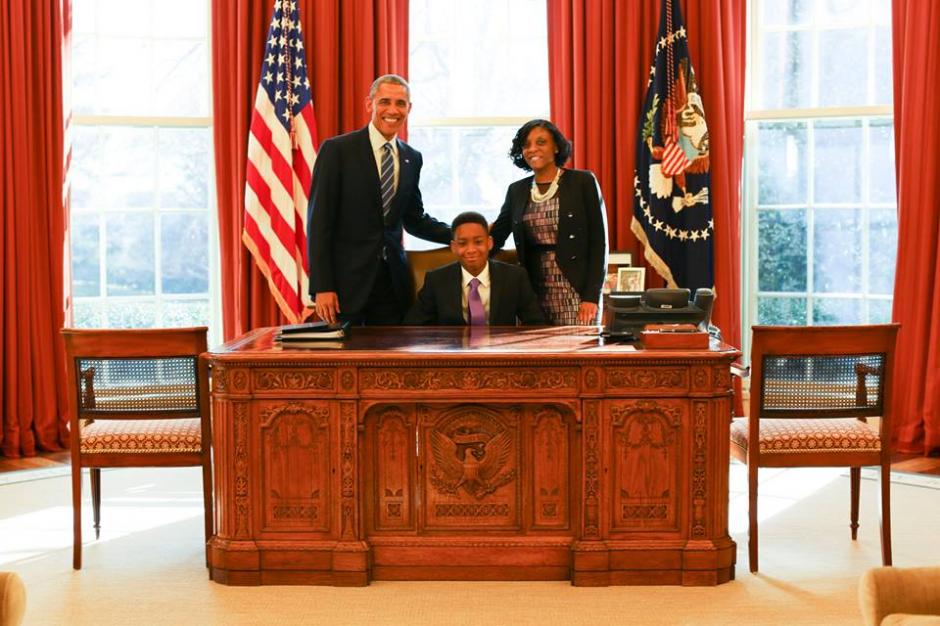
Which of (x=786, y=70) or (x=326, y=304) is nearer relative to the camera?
(x=326, y=304)

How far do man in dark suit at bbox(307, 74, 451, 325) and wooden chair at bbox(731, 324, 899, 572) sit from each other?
1743 millimetres

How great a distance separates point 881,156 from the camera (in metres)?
6.36

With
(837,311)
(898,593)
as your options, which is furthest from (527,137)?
(898,593)

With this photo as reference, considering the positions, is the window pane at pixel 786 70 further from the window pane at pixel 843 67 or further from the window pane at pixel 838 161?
the window pane at pixel 838 161

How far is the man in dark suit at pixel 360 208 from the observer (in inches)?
185

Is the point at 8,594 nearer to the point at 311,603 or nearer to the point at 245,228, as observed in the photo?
the point at 311,603

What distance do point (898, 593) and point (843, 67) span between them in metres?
4.99

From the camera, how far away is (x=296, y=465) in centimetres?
370

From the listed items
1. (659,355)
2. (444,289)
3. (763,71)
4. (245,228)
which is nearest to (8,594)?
(659,355)

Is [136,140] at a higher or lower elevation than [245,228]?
higher

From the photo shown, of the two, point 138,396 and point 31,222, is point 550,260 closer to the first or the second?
point 138,396

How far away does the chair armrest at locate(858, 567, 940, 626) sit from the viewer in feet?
6.37

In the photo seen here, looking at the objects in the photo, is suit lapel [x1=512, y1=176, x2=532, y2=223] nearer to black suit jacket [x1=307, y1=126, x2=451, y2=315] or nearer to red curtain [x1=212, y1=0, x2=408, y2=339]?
black suit jacket [x1=307, y1=126, x2=451, y2=315]

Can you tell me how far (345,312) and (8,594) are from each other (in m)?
2.90
